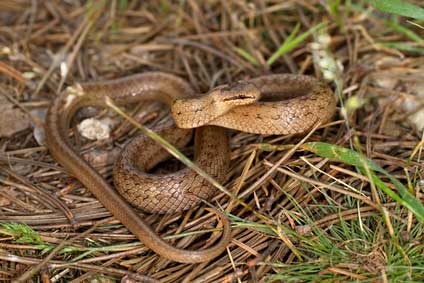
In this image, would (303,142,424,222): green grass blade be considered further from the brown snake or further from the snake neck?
the snake neck

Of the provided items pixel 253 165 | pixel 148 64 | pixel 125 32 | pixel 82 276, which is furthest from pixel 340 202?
pixel 125 32

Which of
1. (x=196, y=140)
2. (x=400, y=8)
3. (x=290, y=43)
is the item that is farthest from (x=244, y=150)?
(x=400, y=8)

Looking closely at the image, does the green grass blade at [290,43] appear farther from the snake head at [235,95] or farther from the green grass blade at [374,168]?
the green grass blade at [374,168]

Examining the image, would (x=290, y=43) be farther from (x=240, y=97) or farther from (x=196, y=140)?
(x=196, y=140)

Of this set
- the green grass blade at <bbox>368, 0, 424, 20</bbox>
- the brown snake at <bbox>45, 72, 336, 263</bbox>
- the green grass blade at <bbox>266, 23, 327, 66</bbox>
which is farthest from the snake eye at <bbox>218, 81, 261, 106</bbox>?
→ the green grass blade at <bbox>368, 0, 424, 20</bbox>

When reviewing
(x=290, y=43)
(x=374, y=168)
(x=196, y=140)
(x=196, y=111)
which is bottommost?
(x=196, y=140)

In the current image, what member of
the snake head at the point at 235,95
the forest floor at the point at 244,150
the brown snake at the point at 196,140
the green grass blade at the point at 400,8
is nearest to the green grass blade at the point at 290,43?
the forest floor at the point at 244,150
